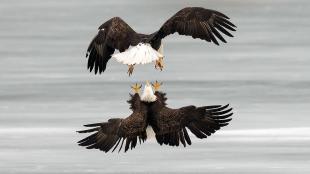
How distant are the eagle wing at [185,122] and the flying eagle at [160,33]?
769 mm

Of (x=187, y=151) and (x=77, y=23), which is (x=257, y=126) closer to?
(x=187, y=151)

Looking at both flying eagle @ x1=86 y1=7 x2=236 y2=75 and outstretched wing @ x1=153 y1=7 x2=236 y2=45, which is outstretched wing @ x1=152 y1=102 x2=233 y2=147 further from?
outstretched wing @ x1=153 y1=7 x2=236 y2=45

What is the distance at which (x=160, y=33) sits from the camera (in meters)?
14.8

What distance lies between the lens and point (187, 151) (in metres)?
15.1

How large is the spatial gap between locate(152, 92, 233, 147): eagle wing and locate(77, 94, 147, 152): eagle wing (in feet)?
0.56

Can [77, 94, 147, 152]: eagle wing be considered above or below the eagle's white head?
below

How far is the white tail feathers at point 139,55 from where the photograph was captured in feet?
46.2

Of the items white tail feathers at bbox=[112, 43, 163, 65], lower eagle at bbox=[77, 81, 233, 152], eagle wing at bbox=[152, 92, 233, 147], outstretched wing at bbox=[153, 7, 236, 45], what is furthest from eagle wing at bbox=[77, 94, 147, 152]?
outstretched wing at bbox=[153, 7, 236, 45]

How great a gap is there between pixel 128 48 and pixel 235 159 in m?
1.59

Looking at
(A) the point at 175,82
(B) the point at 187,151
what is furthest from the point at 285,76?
(B) the point at 187,151

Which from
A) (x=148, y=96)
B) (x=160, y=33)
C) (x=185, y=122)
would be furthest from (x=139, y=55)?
(x=185, y=122)

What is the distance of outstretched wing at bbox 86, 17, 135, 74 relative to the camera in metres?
15.1

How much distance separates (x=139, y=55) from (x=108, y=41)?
1271mm

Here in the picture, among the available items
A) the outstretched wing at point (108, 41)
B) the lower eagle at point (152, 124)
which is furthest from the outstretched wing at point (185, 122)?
the outstretched wing at point (108, 41)
